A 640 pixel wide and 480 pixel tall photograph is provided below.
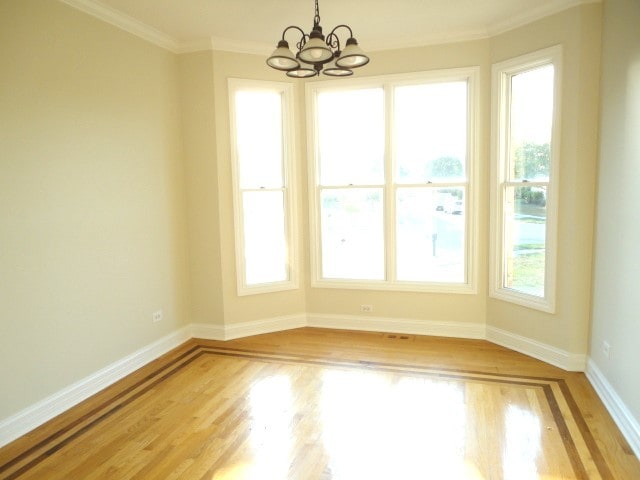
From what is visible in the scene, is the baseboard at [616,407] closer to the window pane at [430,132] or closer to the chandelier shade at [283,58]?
the window pane at [430,132]

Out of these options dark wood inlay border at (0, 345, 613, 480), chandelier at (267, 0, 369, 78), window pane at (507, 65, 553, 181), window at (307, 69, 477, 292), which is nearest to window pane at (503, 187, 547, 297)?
window pane at (507, 65, 553, 181)

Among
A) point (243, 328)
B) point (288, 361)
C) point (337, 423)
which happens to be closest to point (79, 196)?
point (243, 328)

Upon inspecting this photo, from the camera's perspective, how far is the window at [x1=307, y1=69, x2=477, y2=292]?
4.12m

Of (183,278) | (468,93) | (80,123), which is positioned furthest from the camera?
(183,278)

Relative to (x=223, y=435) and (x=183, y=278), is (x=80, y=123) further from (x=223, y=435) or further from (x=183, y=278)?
(x=223, y=435)

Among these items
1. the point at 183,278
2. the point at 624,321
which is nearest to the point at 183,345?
the point at 183,278

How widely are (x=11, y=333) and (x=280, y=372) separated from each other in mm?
1860

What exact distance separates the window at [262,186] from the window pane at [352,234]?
387 mm

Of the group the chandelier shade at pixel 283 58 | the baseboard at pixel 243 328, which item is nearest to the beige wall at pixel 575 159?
the chandelier shade at pixel 283 58

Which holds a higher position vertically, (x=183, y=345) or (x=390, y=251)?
(x=390, y=251)

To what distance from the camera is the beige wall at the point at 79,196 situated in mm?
2666

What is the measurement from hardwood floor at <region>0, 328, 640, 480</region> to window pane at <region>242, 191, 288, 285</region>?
0.91 meters

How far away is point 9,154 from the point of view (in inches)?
103

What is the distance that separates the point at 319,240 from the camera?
4.54 metres
